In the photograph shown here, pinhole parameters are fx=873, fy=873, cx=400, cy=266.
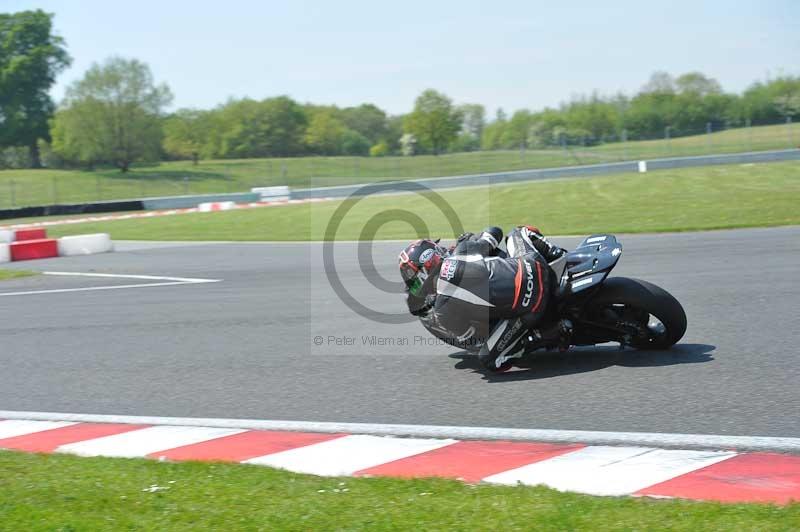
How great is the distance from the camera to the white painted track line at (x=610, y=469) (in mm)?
3933

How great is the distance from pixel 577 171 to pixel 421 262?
35278 millimetres

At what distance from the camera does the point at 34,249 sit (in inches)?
731

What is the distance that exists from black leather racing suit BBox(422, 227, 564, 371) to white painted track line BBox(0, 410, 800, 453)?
118 centimetres

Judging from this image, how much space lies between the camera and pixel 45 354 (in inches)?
311

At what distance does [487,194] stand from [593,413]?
2490 cm

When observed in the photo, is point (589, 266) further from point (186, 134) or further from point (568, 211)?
point (186, 134)

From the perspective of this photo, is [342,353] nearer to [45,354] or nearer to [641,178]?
[45,354]

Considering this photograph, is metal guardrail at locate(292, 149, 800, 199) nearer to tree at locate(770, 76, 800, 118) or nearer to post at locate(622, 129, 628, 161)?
post at locate(622, 129, 628, 161)

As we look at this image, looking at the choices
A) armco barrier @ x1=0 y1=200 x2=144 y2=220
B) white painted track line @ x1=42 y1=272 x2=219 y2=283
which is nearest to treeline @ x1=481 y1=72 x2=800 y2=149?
armco barrier @ x1=0 y1=200 x2=144 y2=220

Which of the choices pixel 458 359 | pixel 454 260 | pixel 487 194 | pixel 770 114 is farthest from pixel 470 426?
pixel 770 114

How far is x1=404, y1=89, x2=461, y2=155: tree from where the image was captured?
6288 centimetres

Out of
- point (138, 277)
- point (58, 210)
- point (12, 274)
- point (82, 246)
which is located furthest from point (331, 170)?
point (138, 277)

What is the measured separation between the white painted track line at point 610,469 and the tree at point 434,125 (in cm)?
5832

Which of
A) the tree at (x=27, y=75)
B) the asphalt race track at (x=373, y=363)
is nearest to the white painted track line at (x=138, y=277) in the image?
the asphalt race track at (x=373, y=363)
